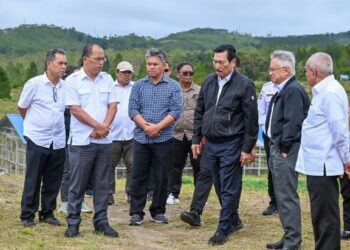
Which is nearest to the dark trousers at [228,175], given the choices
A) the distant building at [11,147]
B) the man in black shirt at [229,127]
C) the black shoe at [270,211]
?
the man in black shirt at [229,127]

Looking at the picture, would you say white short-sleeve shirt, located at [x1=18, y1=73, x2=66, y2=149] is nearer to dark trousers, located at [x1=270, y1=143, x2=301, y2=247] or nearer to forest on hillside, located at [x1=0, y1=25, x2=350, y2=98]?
dark trousers, located at [x1=270, y1=143, x2=301, y2=247]

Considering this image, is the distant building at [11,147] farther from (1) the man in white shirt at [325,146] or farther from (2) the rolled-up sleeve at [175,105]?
(1) the man in white shirt at [325,146]

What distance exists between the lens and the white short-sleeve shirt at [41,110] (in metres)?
6.71

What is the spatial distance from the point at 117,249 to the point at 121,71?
317 centimetres

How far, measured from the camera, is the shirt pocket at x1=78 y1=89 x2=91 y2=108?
21.0 ft

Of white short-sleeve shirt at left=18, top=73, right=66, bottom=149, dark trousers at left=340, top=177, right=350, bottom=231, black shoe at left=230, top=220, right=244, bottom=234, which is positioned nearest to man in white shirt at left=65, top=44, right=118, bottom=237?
white short-sleeve shirt at left=18, top=73, right=66, bottom=149

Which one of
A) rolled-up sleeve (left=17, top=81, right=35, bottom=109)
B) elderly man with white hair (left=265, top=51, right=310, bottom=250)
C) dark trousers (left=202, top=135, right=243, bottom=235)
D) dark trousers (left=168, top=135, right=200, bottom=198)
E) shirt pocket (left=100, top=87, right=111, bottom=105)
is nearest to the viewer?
elderly man with white hair (left=265, top=51, right=310, bottom=250)

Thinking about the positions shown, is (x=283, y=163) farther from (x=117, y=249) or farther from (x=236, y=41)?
(x=236, y=41)

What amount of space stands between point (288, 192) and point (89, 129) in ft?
7.14

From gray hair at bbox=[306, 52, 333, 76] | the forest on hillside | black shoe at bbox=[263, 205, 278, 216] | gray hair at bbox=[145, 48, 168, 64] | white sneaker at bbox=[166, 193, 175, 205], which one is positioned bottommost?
white sneaker at bbox=[166, 193, 175, 205]

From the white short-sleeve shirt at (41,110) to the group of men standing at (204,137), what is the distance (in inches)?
0.4

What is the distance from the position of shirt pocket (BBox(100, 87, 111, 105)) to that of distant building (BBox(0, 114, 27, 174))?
19.3 m

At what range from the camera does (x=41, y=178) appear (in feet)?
22.9

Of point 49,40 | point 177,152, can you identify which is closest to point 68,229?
point 177,152
